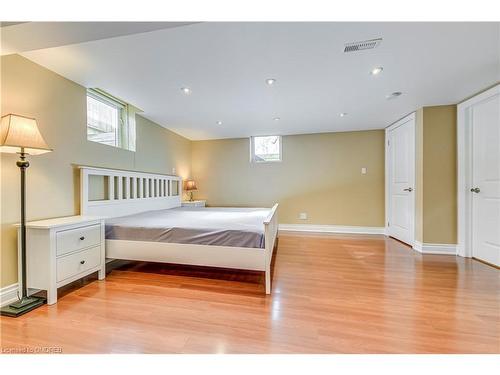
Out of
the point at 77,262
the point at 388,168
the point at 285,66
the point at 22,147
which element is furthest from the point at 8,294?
the point at 388,168

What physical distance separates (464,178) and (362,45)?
8.24 feet

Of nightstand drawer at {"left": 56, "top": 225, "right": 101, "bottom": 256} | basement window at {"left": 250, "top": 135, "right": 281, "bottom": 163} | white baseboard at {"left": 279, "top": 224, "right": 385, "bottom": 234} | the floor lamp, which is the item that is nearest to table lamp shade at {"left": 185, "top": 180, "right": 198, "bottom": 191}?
basement window at {"left": 250, "top": 135, "right": 281, "bottom": 163}

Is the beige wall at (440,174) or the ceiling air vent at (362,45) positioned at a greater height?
the ceiling air vent at (362,45)

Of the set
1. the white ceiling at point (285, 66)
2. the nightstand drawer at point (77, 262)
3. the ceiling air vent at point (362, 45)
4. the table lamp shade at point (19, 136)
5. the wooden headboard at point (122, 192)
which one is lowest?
the nightstand drawer at point (77, 262)

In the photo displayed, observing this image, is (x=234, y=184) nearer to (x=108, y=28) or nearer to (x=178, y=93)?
(x=178, y=93)

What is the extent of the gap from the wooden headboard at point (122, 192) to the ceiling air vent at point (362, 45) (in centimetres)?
282

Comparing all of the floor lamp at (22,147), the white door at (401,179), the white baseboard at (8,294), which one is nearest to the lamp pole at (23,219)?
the floor lamp at (22,147)

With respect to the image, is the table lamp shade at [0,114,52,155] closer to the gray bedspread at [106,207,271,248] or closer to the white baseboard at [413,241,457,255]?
the gray bedspread at [106,207,271,248]

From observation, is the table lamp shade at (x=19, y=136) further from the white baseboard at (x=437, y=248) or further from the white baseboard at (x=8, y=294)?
the white baseboard at (x=437, y=248)

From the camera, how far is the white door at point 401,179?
3375 millimetres

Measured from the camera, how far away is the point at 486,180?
2590mm

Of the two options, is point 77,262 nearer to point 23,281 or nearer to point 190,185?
point 23,281

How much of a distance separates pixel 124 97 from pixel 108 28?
1621 millimetres

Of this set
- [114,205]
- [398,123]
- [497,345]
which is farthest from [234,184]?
[497,345]
